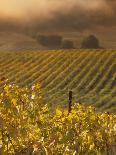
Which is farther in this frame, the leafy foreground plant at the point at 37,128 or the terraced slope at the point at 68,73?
the terraced slope at the point at 68,73

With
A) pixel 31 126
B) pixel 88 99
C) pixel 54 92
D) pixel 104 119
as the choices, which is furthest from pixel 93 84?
pixel 31 126

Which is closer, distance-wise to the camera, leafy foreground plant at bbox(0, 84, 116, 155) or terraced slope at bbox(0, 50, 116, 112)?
leafy foreground plant at bbox(0, 84, 116, 155)

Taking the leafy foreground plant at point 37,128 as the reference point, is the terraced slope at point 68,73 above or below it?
below

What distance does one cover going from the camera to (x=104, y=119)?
46.3 ft

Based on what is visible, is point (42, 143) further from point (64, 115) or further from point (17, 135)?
point (64, 115)

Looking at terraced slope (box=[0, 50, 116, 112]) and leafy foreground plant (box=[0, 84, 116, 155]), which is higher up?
leafy foreground plant (box=[0, 84, 116, 155])

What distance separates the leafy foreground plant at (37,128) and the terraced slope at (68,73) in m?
32.3

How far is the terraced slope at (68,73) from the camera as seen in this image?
165ft

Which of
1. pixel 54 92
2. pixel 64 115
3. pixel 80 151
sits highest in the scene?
pixel 64 115

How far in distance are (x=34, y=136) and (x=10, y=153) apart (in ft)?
2.23

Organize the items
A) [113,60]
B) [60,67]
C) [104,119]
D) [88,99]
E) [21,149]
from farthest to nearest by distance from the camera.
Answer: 1. [113,60]
2. [60,67]
3. [88,99]
4. [104,119]
5. [21,149]

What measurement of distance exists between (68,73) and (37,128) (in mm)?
51884

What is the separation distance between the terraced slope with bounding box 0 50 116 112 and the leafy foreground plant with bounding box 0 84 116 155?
32340mm

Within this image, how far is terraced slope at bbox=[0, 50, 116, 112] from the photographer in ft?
165
